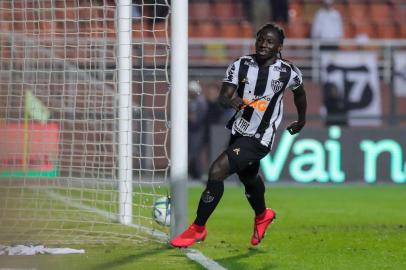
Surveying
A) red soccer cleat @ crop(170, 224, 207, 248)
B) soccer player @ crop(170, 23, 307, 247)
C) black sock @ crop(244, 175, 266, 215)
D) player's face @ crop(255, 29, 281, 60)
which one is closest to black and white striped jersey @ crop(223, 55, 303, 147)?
soccer player @ crop(170, 23, 307, 247)

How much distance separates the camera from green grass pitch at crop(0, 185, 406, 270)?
7.23m

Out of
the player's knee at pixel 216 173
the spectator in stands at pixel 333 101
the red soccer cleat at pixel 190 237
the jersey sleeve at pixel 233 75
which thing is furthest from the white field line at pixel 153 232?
the spectator in stands at pixel 333 101

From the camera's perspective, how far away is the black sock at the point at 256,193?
26.7 feet

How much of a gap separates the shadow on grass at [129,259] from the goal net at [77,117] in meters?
1.06

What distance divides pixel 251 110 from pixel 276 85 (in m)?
0.27

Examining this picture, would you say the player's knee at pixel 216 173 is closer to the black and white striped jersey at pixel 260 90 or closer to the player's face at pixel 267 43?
the black and white striped jersey at pixel 260 90

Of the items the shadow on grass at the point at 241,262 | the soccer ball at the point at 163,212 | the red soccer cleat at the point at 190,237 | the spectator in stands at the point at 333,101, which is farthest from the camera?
the spectator in stands at the point at 333,101

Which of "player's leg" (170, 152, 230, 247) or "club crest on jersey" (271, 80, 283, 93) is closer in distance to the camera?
"player's leg" (170, 152, 230, 247)

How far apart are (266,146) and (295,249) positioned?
100 centimetres

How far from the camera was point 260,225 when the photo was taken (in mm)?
8148

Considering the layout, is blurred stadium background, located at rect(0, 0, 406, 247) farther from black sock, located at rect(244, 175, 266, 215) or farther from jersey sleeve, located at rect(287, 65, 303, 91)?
jersey sleeve, located at rect(287, 65, 303, 91)

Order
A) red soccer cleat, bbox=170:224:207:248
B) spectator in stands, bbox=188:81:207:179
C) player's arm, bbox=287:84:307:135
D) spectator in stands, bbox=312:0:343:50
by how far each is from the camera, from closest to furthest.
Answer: red soccer cleat, bbox=170:224:207:248 < player's arm, bbox=287:84:307:135 < spectator in stands, bbox=188:81:207:179 < spectator in stands, bbox=312:0:343:50

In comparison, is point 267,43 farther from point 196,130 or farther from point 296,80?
point 196,130

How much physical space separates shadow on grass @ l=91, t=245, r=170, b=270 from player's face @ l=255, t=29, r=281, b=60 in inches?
69.8
